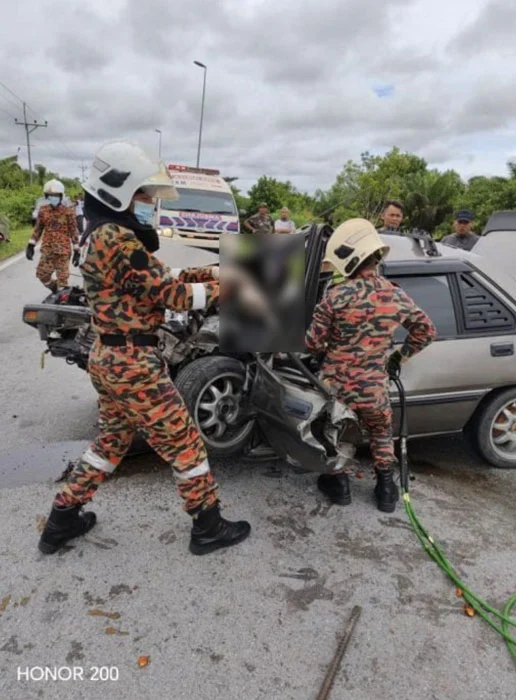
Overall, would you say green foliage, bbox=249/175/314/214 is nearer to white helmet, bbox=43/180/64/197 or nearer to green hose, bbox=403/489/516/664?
white helmet, bbox=43/180/64/197

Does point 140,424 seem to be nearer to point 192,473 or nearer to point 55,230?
point 192,473

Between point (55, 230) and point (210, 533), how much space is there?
6644 mm

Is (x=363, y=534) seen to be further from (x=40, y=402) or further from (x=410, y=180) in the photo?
(x=410, y=180)

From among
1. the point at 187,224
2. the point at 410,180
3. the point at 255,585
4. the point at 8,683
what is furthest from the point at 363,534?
the point at 410,180

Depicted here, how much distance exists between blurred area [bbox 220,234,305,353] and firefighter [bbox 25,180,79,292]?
20.0 ft

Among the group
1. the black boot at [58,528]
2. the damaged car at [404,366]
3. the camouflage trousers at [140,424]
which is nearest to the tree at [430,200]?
the damaged car at [404,366]

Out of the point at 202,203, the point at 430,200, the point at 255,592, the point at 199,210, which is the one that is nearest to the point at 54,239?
the point at 199,210

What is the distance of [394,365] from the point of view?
11.3ft

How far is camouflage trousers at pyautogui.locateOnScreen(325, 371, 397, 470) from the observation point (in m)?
3.12

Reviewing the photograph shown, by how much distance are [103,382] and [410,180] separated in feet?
77.0

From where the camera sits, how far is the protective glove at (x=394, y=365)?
3.40 m

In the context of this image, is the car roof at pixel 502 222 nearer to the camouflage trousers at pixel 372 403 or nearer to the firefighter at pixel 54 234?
the camouflage trousers at pixel 372 403

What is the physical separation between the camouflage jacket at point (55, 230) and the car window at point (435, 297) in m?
5.83

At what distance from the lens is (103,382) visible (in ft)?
8.47
